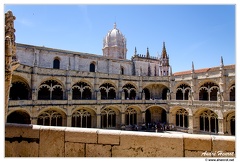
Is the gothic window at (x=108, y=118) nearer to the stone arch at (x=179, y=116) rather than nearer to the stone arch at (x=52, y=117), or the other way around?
the stone arch at (x=52, y=117)

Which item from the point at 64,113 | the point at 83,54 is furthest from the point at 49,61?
the point at 64,113

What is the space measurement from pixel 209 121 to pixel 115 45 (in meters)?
23.7

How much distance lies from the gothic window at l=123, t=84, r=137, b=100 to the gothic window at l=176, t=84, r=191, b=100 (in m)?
7.83

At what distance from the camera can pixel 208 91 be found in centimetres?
2453

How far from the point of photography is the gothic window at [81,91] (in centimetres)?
2454

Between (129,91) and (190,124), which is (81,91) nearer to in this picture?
(129,91)

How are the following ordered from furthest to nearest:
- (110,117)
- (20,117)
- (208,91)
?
(110,117)
(208,91)
(20,117)

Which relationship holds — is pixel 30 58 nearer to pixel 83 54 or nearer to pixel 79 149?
pixel 83 54

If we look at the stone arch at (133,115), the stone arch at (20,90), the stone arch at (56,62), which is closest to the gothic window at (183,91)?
the stone arch at (133,115)

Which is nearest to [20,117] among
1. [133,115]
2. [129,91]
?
[129,91]

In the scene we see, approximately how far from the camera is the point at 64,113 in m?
22.3

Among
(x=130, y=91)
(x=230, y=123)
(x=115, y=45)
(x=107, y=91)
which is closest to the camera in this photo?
(x=230, y=123)

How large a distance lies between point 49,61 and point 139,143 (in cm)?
2529

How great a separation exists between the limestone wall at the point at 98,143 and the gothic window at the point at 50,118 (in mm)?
18694
